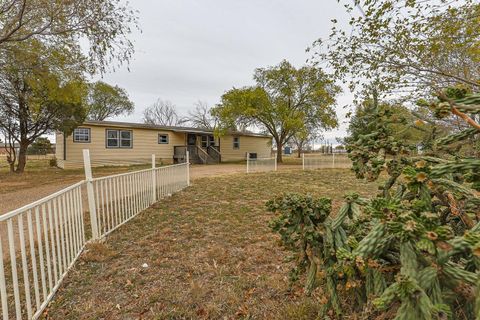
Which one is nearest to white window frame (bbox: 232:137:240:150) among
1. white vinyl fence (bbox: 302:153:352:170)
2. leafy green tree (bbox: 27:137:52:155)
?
white vinyl fence (bbox: 302:153:352:170)

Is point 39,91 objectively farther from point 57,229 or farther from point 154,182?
point 57,229

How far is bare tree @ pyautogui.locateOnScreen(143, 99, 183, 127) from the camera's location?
40.4 m

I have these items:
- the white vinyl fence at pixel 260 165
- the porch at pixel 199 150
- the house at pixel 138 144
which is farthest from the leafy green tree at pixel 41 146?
the white vinyl fence at pixel 260 165

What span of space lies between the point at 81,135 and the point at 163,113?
28.0 meters

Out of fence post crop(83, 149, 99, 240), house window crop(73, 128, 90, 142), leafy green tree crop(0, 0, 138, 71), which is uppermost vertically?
leafy green tree crop(0, 0, 138, 71)

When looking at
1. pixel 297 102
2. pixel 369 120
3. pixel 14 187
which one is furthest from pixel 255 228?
pixel 297 102

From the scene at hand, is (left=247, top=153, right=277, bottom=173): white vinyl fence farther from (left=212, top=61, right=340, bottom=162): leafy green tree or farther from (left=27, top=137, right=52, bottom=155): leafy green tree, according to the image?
(left=27, top=137, right=52, bottom=155): leafy green tree

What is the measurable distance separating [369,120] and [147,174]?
4584 mm

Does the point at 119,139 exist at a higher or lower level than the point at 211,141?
higher

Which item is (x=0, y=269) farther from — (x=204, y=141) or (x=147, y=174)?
(x=204, y=141)

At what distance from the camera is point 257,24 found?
7832 mm

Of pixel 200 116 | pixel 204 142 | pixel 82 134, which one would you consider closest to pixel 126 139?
pixel 82 134

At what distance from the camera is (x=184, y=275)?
2.54 m

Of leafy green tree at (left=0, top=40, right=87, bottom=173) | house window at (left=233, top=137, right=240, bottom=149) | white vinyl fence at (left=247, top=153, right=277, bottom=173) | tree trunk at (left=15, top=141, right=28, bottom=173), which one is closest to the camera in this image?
leafy green tree at (left=0, top=40, right=87, bottom=173)
